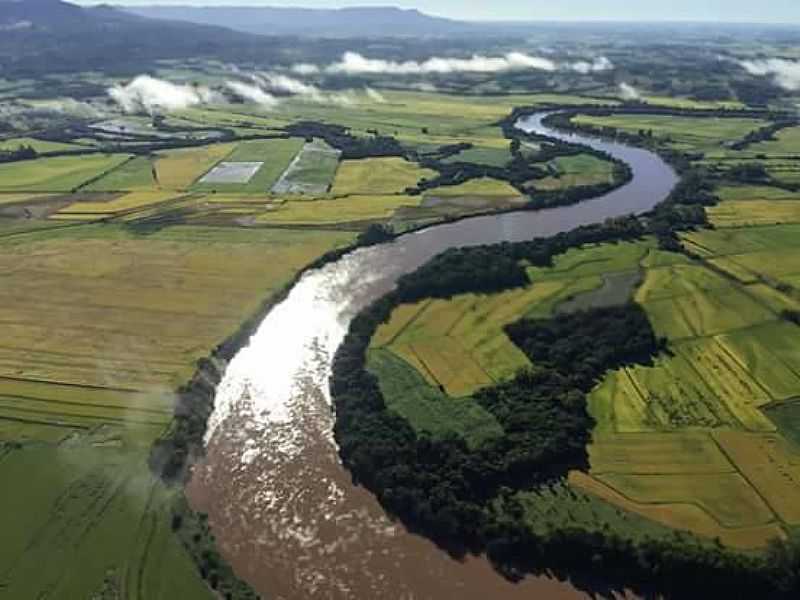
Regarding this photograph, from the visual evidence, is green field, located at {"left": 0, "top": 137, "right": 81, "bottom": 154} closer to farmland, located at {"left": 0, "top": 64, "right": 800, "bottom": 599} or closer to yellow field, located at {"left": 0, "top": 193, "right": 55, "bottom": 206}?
farmland, located at {"left": 0, "top": 64, "right": 800, "bottom": 599}

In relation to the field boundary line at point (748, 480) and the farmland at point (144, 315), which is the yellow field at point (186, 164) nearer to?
the farmland at point (144, 315)

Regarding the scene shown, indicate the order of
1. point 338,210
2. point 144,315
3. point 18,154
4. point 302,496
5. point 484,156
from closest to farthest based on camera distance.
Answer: point 302,496 → point 144,315 → point 338,210 → point 484,156 → point 18,154

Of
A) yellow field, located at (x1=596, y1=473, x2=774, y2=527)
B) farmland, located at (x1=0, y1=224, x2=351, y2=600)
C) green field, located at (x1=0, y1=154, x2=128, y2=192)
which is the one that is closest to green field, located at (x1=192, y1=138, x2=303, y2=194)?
green field, located at (x1=0, y1=154, x2=128, y2=192)

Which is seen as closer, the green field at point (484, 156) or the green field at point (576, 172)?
the green field at point (576, 172)

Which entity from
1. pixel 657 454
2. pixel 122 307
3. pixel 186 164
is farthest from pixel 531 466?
pixel 186 164

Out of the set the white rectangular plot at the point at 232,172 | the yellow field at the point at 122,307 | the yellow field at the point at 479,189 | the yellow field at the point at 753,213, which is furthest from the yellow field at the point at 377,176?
the yellow field at the point at 753,213

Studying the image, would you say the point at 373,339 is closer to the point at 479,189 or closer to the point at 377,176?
the point at 479,189

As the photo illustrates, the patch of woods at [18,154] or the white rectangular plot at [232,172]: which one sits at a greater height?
the white rectangular plot at [232,172]
